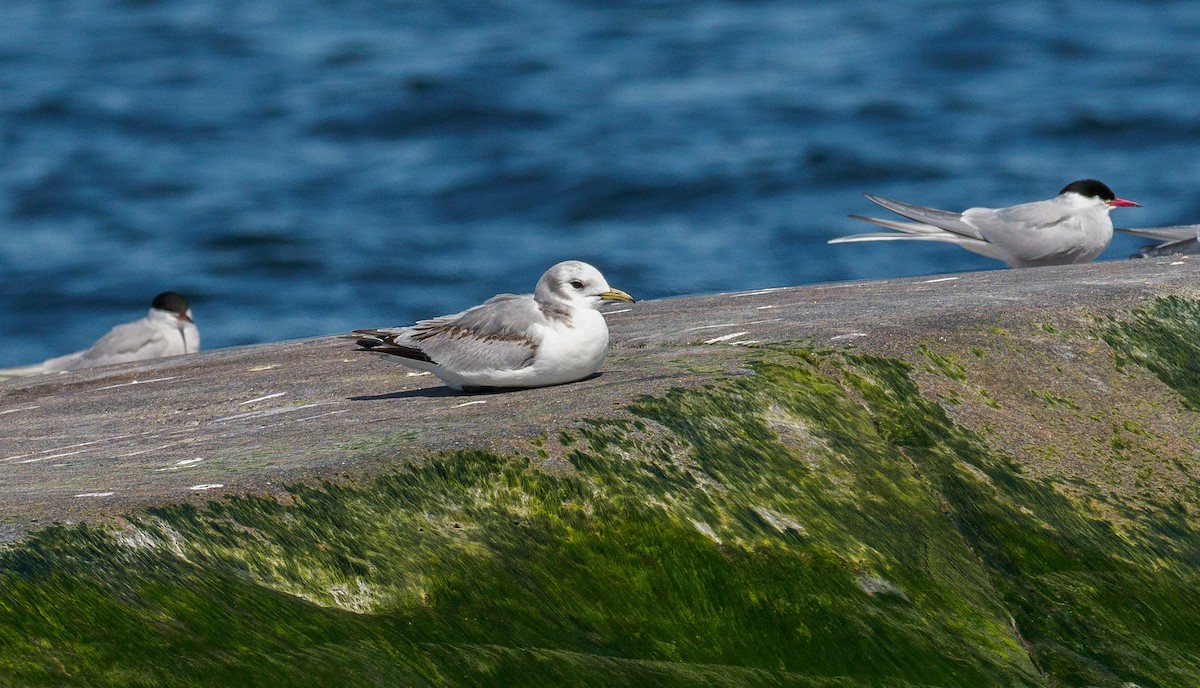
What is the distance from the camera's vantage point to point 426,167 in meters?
23.7

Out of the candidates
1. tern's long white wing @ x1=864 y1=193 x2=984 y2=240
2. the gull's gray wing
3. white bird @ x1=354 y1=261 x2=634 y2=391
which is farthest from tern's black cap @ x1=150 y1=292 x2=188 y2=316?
white bird @ x1=354 y1=261 x2=634 y2=391

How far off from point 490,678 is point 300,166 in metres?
20.6

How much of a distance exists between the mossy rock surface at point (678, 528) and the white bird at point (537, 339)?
4.2 inches

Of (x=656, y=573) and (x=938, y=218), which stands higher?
(x=938, y=218)

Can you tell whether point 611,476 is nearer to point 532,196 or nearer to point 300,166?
point 532,196

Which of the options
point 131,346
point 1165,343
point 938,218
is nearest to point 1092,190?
point 938,218

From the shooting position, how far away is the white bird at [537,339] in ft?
→ 18.6

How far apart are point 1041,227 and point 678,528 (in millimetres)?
5936

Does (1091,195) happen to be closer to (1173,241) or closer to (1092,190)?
(1092,190)

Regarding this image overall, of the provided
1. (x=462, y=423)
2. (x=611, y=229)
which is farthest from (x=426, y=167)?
(x=462, y=423)

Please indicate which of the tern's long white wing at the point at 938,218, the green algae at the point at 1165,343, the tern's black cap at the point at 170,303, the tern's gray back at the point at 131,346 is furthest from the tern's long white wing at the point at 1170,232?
the tern's black cap at the point at 170,303

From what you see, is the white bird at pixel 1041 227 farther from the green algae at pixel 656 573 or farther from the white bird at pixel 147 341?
the green algae at pixel 656 573

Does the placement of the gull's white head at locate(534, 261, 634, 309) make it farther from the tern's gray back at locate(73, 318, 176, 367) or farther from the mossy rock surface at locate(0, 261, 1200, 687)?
the tern's gray back at locate(73, 318, 176, 367)

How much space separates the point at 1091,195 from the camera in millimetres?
10047
